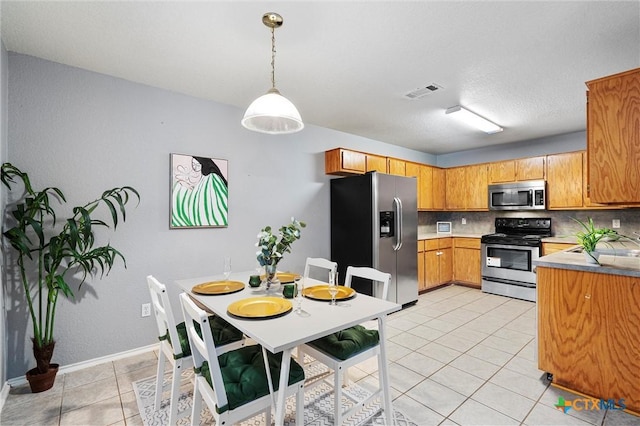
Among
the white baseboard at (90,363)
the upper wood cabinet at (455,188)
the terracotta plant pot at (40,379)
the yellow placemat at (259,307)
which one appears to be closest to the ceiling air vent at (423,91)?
the yellow placemat at (259,307)

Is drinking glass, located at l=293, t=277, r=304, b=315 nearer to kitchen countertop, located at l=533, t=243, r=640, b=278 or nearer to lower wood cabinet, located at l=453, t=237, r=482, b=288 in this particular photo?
kitchen countertop, located at l=533, t=243, r=640, b=278

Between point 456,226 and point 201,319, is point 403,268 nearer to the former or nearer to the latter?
point 456,226

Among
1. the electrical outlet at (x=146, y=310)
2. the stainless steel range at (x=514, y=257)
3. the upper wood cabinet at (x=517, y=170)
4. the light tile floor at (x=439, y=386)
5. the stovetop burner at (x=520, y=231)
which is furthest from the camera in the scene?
the upper wood cabinet at (x=517, y=170)

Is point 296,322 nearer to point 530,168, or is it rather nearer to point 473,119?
point 473,119

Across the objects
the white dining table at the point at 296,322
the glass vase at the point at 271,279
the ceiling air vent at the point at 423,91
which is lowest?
the white dining table at the point at 296,322

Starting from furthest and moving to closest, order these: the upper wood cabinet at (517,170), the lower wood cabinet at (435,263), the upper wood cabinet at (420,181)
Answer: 1. the upper wood cabinet at (420,181)
2. the lower wood cabinet at (435,263)
3. the upper wood cabinet at (517,170)

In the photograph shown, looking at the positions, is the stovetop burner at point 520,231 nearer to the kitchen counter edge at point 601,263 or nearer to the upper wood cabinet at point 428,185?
the upper wood cabinet at point 428,185

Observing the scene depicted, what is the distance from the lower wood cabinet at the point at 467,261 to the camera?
16.5 feet

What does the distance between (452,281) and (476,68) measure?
3.94 m

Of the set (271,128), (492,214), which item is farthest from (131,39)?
(492,214)

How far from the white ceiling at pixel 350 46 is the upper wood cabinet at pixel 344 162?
2.54ft

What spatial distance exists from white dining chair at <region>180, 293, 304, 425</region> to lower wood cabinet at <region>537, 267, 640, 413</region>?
1.98 meters

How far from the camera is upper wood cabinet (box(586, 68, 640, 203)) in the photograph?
1957 millimetres

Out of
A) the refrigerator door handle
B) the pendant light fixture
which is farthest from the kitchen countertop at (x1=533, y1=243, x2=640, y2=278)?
the pendant light fixture
